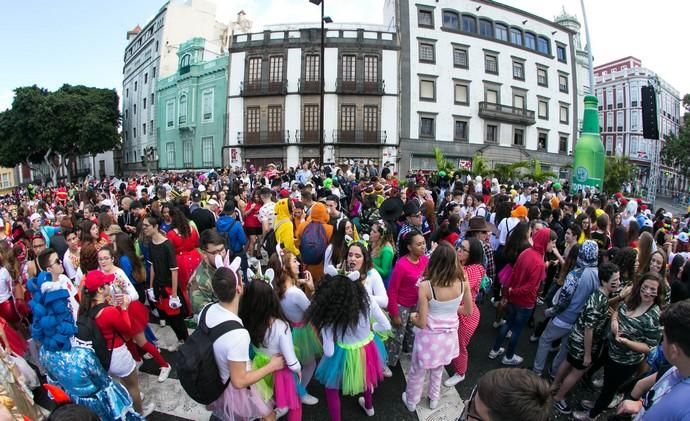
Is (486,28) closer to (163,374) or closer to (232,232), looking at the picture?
(232,232)

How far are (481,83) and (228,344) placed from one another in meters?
30.1

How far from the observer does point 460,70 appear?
27438 mm

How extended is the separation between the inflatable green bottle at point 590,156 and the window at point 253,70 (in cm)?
2105

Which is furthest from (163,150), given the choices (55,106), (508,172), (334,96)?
(508,172)

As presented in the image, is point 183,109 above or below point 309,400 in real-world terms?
above

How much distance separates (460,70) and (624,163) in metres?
13.7

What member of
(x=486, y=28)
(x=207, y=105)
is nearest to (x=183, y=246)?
(x=207, y=105)

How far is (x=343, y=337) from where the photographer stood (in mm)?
3025

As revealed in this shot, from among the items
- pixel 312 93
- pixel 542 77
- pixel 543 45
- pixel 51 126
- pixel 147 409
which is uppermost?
pixel 543 45

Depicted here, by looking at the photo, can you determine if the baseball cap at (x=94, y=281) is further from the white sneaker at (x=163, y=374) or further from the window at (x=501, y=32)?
the window at (x=501, y=32)

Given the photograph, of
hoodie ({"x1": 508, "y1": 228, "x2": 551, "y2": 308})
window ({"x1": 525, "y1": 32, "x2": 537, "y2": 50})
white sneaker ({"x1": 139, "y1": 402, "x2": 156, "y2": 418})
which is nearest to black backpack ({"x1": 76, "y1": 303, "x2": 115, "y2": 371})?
white sneaker ({"x1": 139, "y1": 402, "x2": 156, "y2": 418})

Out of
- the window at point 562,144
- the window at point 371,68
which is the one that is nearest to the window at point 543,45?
the window at point 562,144

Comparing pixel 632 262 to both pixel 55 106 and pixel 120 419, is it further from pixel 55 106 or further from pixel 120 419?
pixel 55 106

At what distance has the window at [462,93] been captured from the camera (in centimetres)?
2755
